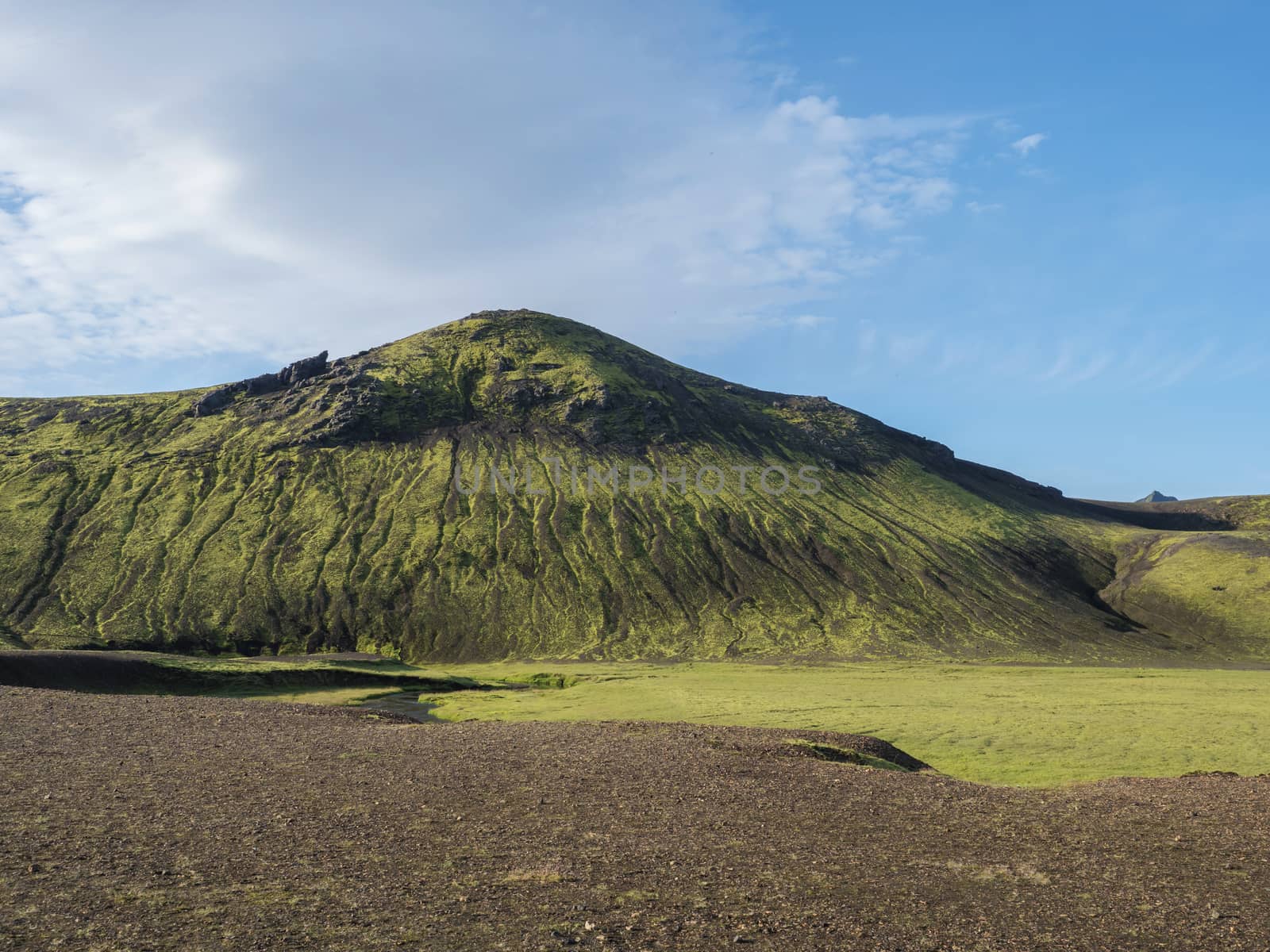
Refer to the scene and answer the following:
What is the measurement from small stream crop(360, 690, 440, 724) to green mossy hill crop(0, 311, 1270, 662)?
52.8 metres

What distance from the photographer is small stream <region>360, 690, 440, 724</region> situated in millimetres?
63375

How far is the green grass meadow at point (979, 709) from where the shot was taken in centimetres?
4625

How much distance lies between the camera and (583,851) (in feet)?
76.8

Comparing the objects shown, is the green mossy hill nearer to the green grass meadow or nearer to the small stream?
the green grass meadow

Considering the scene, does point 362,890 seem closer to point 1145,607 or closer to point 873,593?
point 873,593

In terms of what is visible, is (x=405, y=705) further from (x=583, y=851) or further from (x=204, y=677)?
(x=583, y=851)

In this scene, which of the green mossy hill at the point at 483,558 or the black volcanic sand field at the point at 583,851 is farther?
the green mossy hill at the point at 483,558

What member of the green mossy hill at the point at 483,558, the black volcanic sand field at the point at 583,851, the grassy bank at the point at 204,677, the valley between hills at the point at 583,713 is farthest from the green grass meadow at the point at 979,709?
the green mossy hill at the point at 483,558

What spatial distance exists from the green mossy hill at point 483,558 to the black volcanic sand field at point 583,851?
95.4 metres

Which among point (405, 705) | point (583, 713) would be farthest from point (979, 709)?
point (405, 705)

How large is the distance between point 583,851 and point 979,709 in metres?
50.4

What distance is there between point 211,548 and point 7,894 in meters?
144

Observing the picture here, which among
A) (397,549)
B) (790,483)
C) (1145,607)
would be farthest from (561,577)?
(1145,607)

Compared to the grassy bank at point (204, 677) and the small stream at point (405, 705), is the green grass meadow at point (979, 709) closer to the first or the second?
the small stream at point (405, 705)
